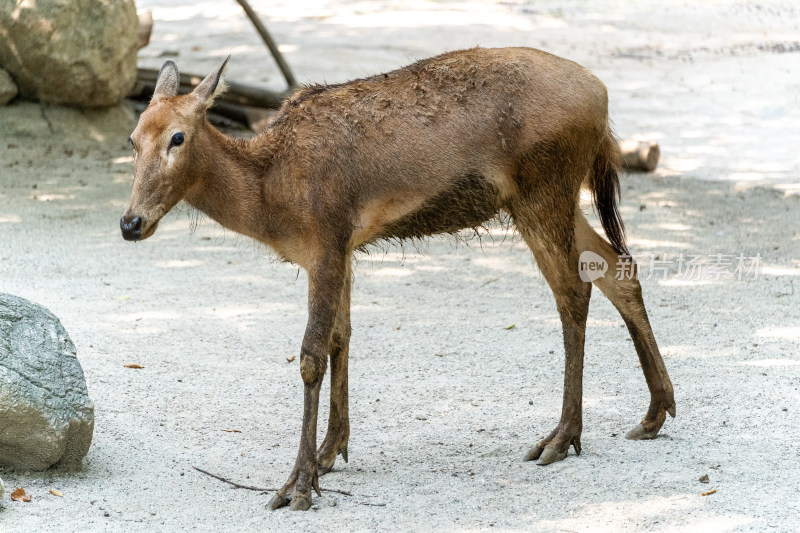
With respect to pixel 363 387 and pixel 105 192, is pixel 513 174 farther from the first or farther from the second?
pixel 105 192

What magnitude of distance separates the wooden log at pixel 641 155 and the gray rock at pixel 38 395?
782 cm

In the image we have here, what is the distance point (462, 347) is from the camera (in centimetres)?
707

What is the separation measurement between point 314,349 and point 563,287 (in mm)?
1360

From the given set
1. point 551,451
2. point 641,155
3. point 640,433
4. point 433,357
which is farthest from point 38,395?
point 641,155

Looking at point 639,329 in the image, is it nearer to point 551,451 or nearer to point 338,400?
point 551,451

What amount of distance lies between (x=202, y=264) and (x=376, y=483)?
4.24 metres

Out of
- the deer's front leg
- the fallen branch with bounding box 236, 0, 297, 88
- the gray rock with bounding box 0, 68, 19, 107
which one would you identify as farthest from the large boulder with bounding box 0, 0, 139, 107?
the deer's front leg

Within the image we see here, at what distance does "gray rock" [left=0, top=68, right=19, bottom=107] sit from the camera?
39.5 ft

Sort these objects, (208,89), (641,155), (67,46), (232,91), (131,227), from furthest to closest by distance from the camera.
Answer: (232,91)
(67,46)
(641,155)
(208,89)
(131,227)

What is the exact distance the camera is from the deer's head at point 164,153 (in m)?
4.70

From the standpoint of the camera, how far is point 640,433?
5.54 m

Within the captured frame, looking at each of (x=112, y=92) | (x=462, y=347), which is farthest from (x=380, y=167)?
(x=112, y=92)

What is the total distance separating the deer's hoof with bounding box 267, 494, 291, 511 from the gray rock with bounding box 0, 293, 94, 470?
101cm

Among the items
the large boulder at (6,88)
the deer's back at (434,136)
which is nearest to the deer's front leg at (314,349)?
the deer's back at (434,136)
